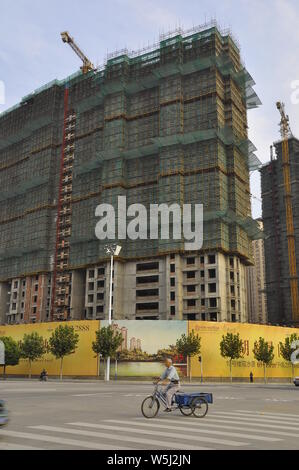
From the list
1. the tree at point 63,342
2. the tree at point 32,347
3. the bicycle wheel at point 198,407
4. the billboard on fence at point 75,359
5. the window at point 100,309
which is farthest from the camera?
the window at point 100,309

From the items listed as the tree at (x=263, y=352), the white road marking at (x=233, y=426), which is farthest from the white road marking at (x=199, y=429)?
the tree at (x=263, y=352)

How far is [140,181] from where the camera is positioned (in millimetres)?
98750

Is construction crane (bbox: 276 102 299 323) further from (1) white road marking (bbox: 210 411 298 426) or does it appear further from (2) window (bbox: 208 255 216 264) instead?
(1) white road marking (bbox: 210 411 298 426)

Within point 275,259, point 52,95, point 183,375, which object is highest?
point 52,95

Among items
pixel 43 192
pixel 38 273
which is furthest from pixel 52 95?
pixel 38 273

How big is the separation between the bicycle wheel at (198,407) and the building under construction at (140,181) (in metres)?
69.9

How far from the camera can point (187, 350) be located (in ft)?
205

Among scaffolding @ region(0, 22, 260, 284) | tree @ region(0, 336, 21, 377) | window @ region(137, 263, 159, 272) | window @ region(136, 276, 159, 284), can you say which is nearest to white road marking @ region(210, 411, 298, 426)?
tree @ region(0, 336, 21, 377)

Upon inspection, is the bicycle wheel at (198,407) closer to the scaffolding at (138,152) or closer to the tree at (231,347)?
the tree at (231,347)

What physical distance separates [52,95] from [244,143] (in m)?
52.4

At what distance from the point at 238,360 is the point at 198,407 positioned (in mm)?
56188

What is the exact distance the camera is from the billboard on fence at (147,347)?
6438 cm

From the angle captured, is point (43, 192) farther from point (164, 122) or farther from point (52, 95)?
point (164, 122)

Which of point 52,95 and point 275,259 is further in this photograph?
point 275,259
